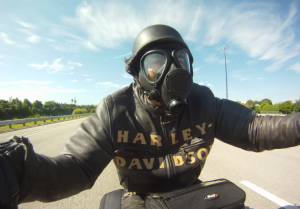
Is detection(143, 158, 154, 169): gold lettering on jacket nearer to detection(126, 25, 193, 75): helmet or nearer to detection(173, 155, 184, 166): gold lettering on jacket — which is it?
detection(173, 155, 184, 166): gold lettering on jacket

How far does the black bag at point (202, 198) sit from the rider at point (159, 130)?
0.32 m

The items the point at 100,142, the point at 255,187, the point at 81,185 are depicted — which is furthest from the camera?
the point at 255,187

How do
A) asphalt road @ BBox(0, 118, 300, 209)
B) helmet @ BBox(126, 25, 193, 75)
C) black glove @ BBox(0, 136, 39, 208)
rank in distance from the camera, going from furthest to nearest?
asphalt road @ BBox(0, 118, 300, 209)
helmet @ BBox(126, 25, 193, 75)
black glove @ BBox(0, 136, 39, 208)

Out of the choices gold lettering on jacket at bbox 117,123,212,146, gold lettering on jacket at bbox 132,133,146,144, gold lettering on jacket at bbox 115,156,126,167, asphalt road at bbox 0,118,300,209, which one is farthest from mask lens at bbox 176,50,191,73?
asphalt road at bbox 0,118,300,209

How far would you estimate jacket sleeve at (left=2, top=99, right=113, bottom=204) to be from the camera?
1.06 metres

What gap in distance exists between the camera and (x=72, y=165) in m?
1.32

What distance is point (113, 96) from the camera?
175cm

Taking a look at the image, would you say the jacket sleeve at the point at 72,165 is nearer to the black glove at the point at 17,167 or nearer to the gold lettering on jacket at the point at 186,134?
the black glove at the point at 17,167

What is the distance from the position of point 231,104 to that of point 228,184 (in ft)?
2.66

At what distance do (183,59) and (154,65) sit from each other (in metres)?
0.29

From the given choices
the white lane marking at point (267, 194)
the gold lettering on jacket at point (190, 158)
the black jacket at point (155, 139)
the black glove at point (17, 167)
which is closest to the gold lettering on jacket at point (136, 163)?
the black jacket at point (155, 139)

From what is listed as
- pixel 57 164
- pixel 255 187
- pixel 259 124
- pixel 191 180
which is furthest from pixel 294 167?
pixel 57 164

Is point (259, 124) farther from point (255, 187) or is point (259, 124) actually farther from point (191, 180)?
point (255, 187)

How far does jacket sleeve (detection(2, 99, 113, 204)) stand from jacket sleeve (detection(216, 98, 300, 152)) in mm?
1081
